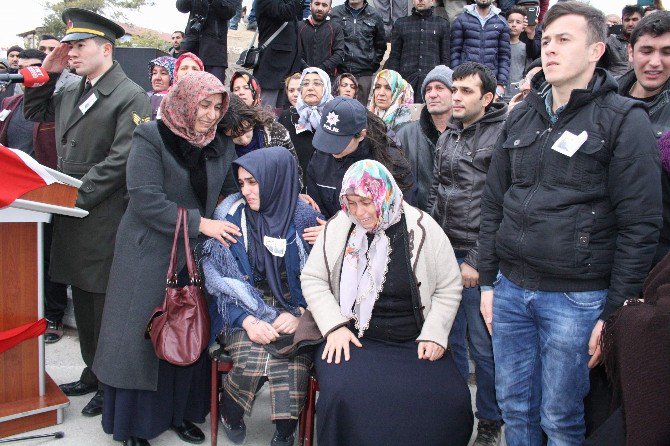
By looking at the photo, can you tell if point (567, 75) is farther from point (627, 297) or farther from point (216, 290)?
point (216, 290)

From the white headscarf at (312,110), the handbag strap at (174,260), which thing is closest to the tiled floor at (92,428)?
the handbag strap at (174,260)

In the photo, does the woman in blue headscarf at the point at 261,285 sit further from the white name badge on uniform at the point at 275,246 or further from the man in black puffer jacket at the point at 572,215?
the man in black puffer jacket at the point at 572,215

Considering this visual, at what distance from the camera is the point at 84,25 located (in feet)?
11.9

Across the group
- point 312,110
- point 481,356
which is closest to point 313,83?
point 312,110

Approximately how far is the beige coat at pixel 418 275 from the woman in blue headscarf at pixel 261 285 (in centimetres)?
26

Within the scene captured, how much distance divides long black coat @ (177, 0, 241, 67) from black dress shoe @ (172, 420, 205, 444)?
403 cm

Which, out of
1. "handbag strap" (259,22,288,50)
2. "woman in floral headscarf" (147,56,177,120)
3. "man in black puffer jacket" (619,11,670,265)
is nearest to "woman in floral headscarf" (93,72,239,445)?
"man in black puffer jacket" (619,11,670,265)

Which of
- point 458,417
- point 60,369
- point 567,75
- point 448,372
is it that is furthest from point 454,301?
point 60,369

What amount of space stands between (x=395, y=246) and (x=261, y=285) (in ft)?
2.74

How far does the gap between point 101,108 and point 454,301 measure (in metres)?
2.32

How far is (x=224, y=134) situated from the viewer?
3.55 m

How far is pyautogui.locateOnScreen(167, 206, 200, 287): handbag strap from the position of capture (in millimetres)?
3146

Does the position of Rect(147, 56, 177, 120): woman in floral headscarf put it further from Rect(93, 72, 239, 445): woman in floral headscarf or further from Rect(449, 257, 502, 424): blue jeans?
Rect(449, 257, 502, 424): blue jeans

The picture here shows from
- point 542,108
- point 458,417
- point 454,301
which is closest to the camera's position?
point 542,108
